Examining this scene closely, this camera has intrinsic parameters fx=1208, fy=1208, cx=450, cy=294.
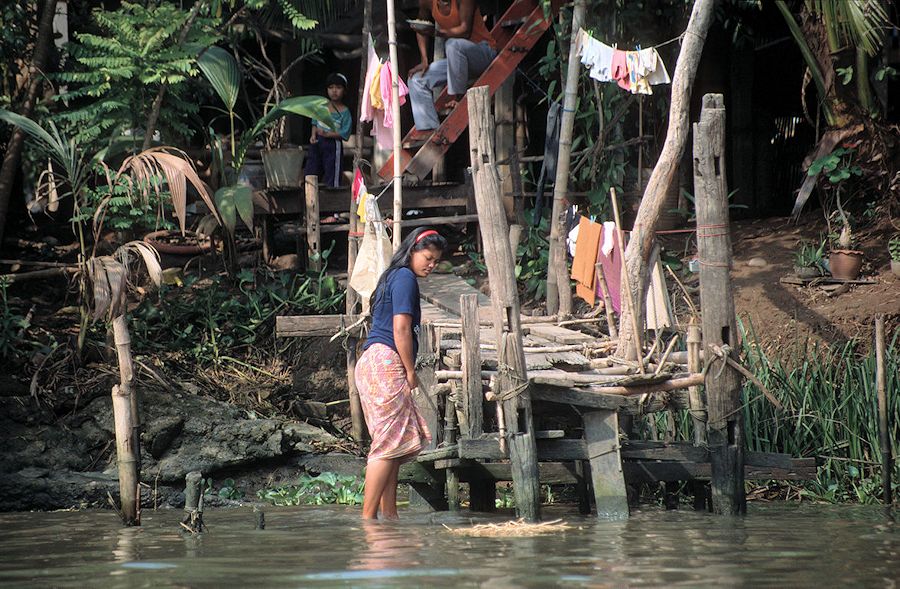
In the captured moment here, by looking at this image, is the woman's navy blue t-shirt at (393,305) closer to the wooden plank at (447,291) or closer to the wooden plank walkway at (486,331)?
the wooden plank walkway at (486,331)

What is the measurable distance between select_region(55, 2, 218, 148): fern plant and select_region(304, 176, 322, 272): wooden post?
139cm

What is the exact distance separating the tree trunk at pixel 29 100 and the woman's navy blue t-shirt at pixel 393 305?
593 cm

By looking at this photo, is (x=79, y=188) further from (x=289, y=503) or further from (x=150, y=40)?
(x=289, y=503)

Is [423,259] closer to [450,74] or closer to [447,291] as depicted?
[447,291]

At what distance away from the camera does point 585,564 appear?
19.1 feet

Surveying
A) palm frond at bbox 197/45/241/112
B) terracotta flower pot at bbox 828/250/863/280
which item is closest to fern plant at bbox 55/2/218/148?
palm frond at bbox 197/45/241/112

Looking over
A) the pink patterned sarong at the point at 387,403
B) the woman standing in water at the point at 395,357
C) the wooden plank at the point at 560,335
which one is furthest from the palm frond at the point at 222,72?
the pink patterned sarong at the point at 387,403

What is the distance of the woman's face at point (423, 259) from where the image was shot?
717 centimetres

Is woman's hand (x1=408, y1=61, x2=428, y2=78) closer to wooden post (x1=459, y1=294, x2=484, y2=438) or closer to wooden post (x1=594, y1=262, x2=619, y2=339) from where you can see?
wooden post (x1=594, y1=262, x2=619, y2=339)

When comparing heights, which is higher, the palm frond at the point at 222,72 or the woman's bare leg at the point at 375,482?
the palm frond at the point at 222,72

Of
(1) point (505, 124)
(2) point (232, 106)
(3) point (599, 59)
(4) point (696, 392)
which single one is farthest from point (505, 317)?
(1) point (505, 124)

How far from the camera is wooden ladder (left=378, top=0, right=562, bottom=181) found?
11.4 metres

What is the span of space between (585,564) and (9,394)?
6.33 m

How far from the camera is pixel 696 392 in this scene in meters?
8.09
